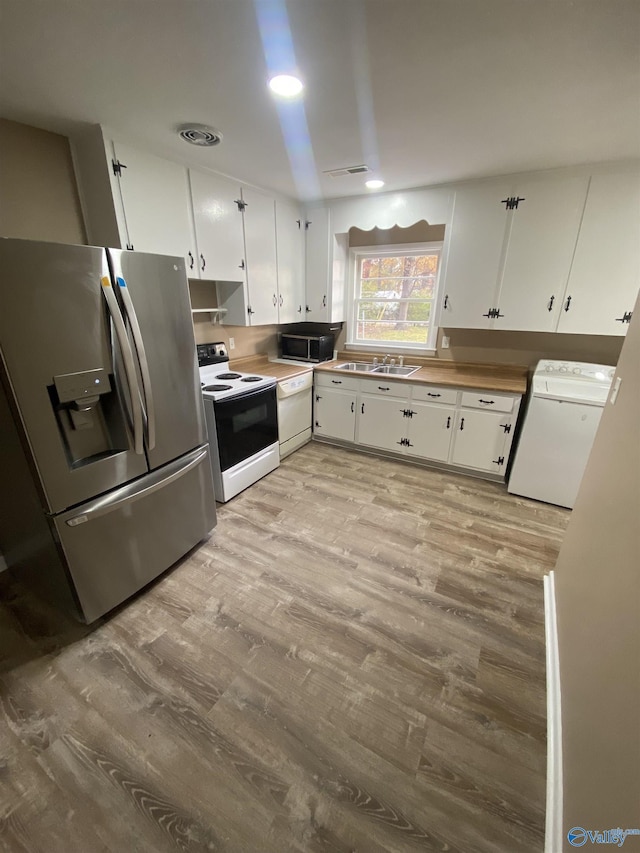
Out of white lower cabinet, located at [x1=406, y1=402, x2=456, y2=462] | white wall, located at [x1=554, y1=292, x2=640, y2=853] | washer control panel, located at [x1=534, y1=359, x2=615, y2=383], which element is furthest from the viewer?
Answer: white lower cabinet, located at [x1=406, y1=402, x2=456, y2=462]

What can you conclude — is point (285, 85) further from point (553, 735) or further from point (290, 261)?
point (553, 735)

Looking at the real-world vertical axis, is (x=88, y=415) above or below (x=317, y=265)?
below

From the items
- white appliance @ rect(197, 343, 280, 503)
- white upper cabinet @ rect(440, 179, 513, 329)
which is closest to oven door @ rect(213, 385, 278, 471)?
white appliance @ rect(197, 343, 280, 503)

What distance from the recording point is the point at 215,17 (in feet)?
3.71

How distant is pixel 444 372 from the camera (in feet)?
10.9

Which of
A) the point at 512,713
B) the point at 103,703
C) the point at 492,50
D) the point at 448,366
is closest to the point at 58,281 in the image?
the point at 103,703

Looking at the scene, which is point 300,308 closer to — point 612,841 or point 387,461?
point 387,461

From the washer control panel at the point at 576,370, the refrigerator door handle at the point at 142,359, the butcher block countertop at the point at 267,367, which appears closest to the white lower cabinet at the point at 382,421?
the butcher block countertop at the point at 267,367

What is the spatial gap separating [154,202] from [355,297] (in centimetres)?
225

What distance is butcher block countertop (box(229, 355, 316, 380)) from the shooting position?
324 cm

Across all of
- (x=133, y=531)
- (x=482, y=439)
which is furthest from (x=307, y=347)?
(x=133, y=531)

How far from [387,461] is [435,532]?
1.13 metres

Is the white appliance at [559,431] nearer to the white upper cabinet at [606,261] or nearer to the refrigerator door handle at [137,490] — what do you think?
the white upper cabinet at [606,261]

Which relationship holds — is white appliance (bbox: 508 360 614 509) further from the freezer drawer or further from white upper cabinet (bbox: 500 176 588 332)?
the freezer drawer
